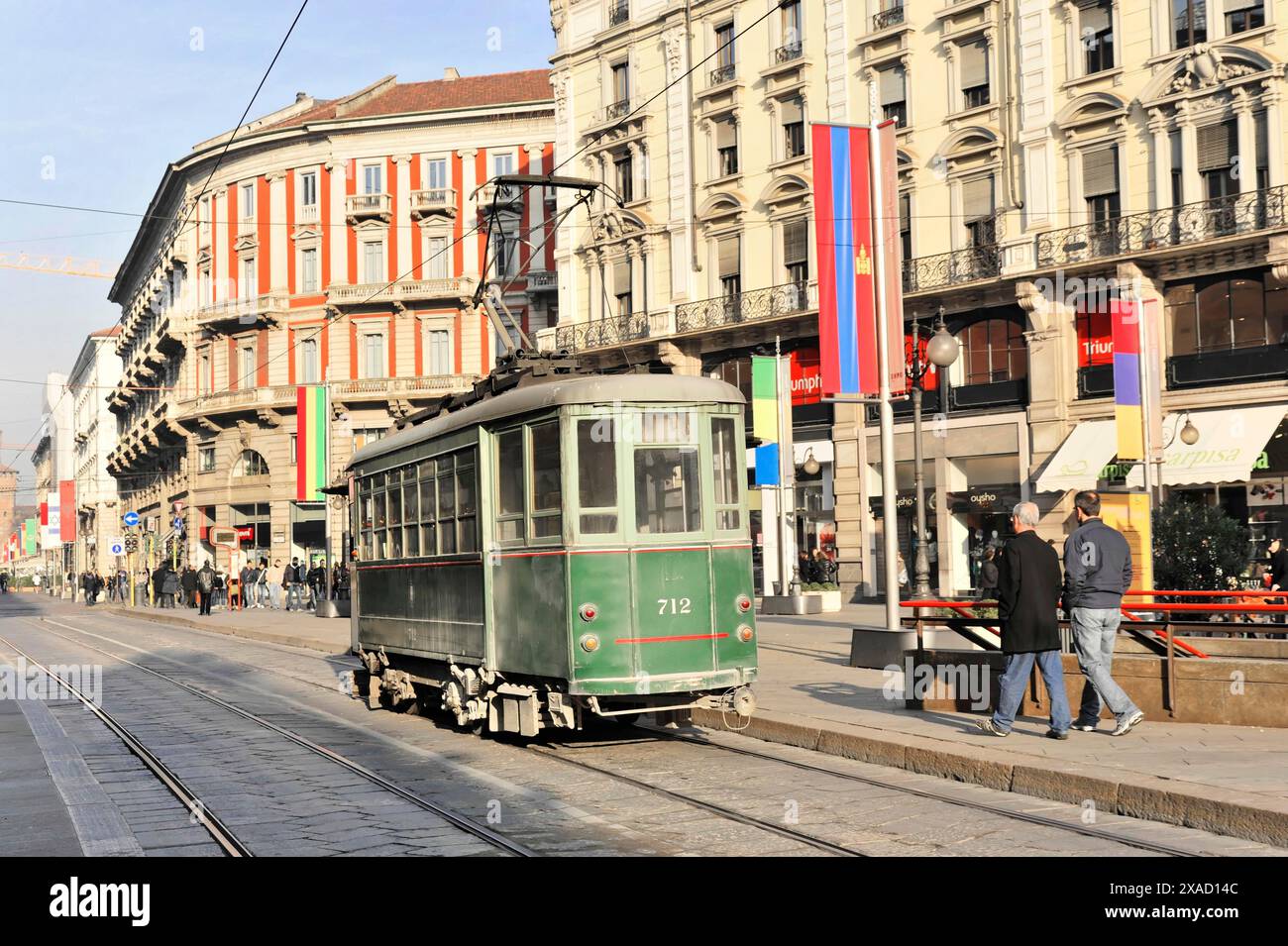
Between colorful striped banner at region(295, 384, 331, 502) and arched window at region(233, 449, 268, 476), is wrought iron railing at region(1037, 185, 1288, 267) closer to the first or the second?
colorful striped banner at region(295, 384, 331, 502)

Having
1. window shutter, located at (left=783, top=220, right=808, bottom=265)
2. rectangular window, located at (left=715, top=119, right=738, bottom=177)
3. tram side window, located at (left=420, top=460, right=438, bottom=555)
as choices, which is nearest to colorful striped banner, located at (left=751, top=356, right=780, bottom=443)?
window shutter, located at (left=783, top=220, right=808, bottom=265)

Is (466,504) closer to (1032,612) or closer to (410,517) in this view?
(410,517)

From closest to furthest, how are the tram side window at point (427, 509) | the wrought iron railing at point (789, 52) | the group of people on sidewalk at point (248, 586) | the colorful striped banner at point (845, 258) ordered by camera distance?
the tram side window at point (427, 509) < the colorful striped banner at point (845, 258) < the wrought iron railing at point (789, 52) < the group of people on sidewalk at point (248, 586)

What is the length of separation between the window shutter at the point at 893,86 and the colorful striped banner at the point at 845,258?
15.6 meters

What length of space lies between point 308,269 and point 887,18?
29.3m

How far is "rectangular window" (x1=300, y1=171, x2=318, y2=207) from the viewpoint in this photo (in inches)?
2216

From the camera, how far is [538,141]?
177 ft

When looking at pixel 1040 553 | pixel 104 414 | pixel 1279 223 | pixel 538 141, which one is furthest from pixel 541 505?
pixel 104 414

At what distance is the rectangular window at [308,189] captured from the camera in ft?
185

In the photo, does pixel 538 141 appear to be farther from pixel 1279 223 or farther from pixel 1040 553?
pixel 1040 553

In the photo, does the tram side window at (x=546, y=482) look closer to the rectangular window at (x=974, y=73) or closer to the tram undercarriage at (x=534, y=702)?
the tram undercarriage at (x=534, y=702)

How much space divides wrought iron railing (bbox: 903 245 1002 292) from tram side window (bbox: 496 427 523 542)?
74.2 ft

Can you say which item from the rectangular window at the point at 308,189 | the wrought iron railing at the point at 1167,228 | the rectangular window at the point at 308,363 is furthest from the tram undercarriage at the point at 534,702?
the rectangular window at the point at 308,189

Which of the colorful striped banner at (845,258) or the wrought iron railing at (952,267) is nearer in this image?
the colorful striped banner at (845,258)
